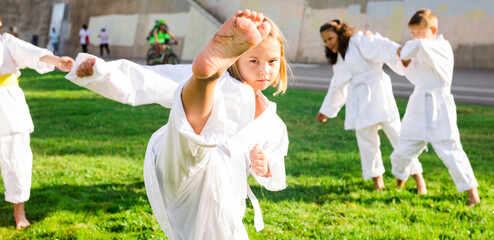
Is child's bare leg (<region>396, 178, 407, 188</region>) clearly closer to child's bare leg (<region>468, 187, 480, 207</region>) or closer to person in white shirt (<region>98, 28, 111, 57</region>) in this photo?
child's bare leg (<region>468, 187, 480, 207</region>)

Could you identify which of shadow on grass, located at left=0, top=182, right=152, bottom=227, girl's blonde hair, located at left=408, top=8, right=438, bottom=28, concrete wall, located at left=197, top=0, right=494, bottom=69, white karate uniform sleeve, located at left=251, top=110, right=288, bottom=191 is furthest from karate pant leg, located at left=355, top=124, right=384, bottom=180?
concrete wall, located at left=197, top=0, right=494, bottom=69

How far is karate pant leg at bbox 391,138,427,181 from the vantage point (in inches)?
224

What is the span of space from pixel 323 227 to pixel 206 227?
7.31ft

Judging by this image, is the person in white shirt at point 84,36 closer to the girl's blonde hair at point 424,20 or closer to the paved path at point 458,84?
the paved path at point 458,84

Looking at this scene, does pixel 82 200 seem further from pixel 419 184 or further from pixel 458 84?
pixel 458 84

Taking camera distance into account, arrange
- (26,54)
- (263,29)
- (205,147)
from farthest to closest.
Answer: (26,54)
(205,147)
(263,29)

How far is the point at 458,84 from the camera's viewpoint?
15.9 m

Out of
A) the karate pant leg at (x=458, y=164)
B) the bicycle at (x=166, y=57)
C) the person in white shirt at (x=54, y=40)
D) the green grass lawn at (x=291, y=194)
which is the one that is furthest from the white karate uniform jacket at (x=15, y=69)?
the person in white shirt at (x=54, y=40)

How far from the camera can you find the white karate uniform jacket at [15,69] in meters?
4.18

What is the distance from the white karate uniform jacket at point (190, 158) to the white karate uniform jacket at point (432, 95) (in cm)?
309

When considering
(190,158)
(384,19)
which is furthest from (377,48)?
(384,19)

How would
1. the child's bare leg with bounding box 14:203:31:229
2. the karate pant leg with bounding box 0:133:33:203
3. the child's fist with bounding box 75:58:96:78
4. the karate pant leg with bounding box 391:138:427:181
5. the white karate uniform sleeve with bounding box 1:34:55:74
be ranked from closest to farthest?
the child's fist with bounding box 75:58:96:78, the white karate uniform sleeve with bounding box 1:34:55:74, the karate pant leg with bounding box 0:133:33:203, the child's bare leg with bounding box 14:203:31:229, the karate pant leg with bounding box 391:138:427:181

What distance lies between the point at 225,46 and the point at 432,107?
157 inches

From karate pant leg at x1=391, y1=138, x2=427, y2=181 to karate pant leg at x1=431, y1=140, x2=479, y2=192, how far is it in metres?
0.26
